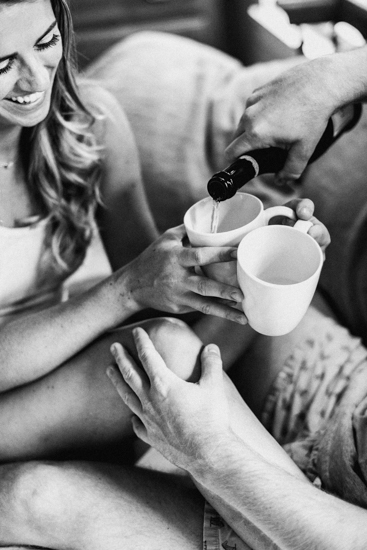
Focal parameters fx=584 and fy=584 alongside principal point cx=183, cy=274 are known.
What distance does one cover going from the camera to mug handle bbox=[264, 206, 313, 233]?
840 millimetres

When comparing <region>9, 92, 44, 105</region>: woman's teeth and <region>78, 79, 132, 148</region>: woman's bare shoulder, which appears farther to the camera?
<region>78, 79, 132, 148</region>: woman's bare shoulder

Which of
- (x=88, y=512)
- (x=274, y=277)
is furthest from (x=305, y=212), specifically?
(x=88, y=512)

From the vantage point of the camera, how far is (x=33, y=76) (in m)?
0.89

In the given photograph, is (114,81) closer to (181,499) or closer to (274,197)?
(274,197)

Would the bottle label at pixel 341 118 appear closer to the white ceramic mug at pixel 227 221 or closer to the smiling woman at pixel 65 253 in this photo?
the white ceramic mug at pixel 227 221

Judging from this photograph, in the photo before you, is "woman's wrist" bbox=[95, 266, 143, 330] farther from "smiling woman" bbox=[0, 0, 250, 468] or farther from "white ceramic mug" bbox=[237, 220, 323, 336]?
"white ceramic mug" bbox=[237, 220, 323, 336]

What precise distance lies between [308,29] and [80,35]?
0.79 metres

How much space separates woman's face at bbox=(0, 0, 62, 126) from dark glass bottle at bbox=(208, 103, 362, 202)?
0.33 meters

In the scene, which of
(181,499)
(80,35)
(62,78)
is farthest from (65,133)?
(80,35)

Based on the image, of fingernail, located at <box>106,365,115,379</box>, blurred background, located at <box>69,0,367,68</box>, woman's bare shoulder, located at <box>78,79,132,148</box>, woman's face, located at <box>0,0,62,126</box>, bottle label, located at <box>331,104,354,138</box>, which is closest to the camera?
woman's face, located at <box>0,0,62,126</box>

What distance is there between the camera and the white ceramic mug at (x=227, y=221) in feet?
2.70

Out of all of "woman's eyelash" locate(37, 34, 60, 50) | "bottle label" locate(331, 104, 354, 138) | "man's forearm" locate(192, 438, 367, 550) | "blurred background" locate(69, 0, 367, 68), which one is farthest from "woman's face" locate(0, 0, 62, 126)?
"blurred background" locate(69, 0, 367, 68)

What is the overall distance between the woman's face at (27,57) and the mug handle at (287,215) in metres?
0.40

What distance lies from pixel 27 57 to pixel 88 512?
69 centimetres
